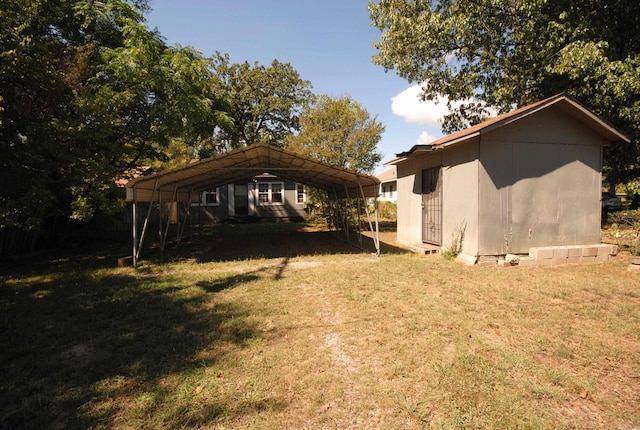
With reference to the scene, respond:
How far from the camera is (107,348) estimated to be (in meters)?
4.07

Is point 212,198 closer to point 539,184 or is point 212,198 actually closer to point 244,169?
point 244,169

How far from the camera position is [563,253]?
335 inches

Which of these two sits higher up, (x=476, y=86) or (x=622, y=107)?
(x=476, y=86)

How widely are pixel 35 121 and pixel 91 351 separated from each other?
22.9 ft

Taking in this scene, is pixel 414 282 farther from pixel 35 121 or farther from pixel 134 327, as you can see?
pixel 35 121

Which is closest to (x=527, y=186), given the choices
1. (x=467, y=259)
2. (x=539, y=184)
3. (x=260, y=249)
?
(x=539, y=184)

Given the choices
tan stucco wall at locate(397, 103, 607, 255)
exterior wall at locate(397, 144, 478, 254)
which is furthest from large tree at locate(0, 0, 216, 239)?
tan stucco wall at locate(397, 103, 607, 255)

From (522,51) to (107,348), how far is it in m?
16.6

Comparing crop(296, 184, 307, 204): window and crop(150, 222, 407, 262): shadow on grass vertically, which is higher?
crop(296, 184, 307, 204): window

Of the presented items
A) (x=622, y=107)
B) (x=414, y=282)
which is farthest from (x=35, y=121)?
(x=622, y=107)

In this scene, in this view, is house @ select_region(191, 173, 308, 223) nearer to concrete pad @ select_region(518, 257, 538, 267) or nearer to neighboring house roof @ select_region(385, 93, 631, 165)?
neighboring house roof @ select_region(385, 93, 631, 165)

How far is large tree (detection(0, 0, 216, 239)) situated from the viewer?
299 inches

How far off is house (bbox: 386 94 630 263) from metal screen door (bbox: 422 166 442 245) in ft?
1.54

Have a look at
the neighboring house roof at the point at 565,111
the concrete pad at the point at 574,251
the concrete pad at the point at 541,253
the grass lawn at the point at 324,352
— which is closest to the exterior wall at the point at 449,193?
the neighboring house roof at the point at 565,111
